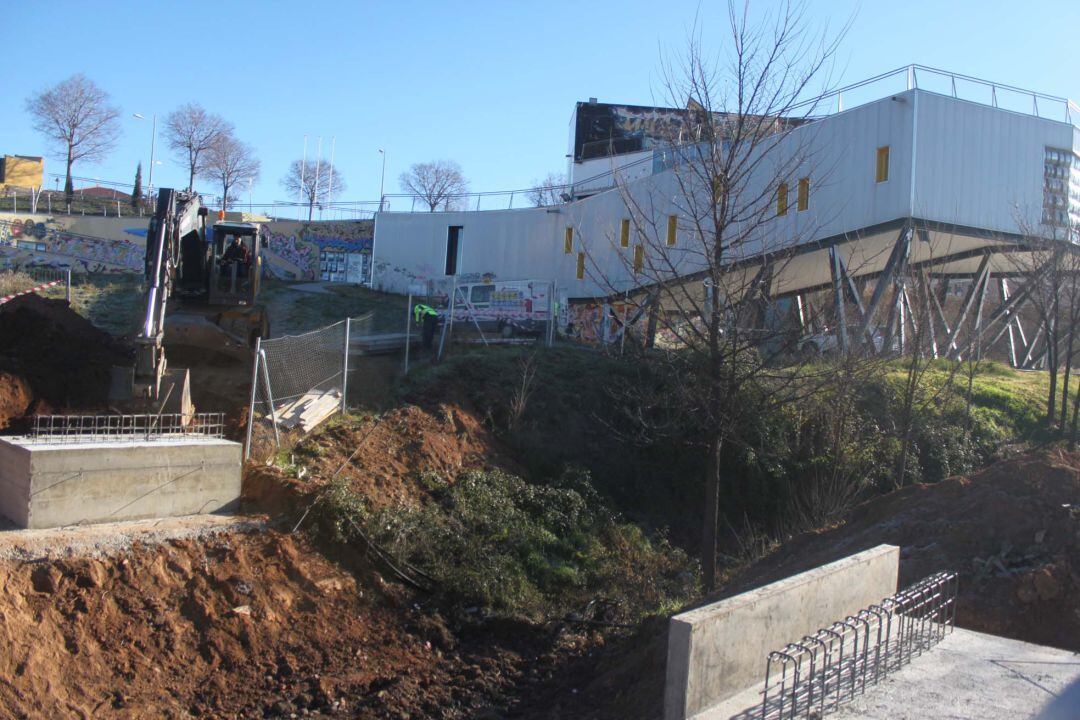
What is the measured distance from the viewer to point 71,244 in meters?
40.1

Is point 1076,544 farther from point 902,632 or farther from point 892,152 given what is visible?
point 892,152

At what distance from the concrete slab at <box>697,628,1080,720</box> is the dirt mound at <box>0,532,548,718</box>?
12.9 feet

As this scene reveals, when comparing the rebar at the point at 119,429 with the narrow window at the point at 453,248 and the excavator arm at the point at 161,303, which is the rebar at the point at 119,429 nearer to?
the excavator arm at the point at 161,303

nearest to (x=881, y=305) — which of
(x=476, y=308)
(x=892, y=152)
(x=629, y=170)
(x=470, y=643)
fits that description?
(x=892, y=152)

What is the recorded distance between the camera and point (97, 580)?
886cm

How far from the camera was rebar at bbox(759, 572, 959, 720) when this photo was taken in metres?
6.03

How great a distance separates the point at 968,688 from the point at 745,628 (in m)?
1.92

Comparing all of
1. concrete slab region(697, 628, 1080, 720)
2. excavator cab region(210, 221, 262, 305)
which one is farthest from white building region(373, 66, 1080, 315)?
concrete slab region(697, 628, 1080, 720)

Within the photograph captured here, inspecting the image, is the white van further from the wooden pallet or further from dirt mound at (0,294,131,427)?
dirt mound at (0,294,131,427)

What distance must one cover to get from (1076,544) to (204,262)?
1507 centimetres

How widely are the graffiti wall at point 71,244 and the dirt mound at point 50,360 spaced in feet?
86.0

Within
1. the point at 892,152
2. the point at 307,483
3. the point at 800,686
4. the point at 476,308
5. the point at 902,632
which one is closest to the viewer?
the point at 800,686

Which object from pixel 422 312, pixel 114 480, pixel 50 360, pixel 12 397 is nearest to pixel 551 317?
pixel 422 312

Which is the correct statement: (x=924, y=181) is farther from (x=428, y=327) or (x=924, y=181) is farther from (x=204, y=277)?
(x=204, y=277)
